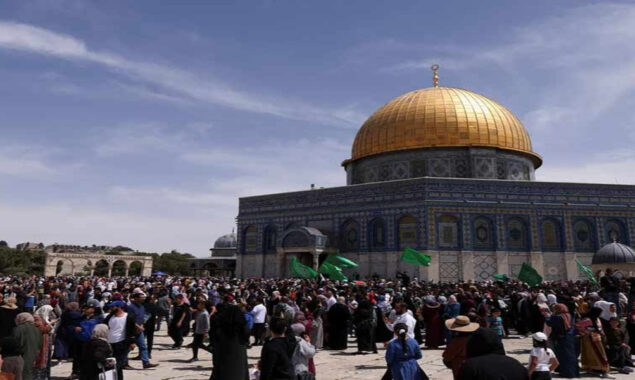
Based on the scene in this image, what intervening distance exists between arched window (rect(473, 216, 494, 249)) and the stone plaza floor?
2186 centimetres

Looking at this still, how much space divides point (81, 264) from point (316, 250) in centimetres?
6150

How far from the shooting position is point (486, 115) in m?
39.6

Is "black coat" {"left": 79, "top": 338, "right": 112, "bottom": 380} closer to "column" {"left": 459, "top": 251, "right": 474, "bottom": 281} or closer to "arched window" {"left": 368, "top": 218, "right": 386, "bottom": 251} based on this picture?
"column" {"left": 459, "top": 251, "right": 474, "bottom": 281}

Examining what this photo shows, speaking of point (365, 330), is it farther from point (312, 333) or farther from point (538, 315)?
point (538, 315)

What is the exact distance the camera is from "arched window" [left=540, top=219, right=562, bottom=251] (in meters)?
34.8

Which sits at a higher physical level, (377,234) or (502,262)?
(377,234)

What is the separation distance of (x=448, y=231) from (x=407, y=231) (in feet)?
9.11

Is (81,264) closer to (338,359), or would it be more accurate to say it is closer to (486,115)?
(486,115)

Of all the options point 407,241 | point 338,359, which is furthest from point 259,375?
point 407,241

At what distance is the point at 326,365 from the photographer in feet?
34.1

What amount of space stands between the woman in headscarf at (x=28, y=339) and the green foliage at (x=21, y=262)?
7276 centimetres

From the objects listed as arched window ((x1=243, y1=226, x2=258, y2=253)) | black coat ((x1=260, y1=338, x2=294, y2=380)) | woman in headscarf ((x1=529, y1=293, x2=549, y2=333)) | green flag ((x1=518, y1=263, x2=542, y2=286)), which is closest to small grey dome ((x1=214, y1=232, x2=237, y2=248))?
arched window ((x1=243, y1=226, x2=258, y2=253))

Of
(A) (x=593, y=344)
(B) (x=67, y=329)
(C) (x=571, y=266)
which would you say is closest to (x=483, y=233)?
(C) (x=571, y=266)

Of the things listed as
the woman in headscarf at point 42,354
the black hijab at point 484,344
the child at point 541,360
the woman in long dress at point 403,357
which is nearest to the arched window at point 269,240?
the woman in headscarf at point 42,354
